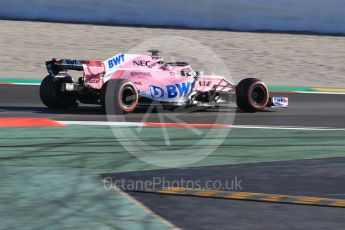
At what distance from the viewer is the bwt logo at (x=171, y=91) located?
12.4 m

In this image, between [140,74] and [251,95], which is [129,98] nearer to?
[140,74]

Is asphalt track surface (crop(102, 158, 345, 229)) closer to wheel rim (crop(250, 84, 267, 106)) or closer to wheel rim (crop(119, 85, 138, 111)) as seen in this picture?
wheel rim (crop(119, 85, 138, 111))

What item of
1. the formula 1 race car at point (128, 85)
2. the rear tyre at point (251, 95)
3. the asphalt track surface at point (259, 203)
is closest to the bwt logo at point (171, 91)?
the formula 1 race car at point (128, 85)

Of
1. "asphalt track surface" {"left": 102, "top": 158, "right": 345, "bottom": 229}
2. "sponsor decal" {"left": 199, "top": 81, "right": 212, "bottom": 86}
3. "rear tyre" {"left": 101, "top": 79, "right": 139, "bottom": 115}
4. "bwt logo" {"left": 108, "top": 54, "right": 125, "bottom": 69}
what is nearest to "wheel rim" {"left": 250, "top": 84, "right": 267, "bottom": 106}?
"sponsor decal" {"left": 199, "top": 81, "right": 212, "bottom": 86}

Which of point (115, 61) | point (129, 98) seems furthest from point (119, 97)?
point (115, 61)

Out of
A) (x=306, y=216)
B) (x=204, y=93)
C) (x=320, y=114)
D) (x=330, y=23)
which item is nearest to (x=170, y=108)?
(x=204, y=93)

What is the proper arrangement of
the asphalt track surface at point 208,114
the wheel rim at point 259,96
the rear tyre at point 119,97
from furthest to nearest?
1. the wheel rim at point 259,96
2. the asphalt track surface at point 208,114
3. the rear tyre at point 119,97

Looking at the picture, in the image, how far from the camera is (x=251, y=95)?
1314cm

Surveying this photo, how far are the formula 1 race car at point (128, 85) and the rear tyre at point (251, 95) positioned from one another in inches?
0.7

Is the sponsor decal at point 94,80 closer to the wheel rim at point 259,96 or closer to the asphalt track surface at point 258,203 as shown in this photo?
the wheel rim at point 259,96

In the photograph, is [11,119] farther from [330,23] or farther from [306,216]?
[330,23]

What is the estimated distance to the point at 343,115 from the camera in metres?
13.6

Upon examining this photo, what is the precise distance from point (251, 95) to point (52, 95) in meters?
3.32

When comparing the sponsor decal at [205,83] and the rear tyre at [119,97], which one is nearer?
the rear tyre at [119,97]
